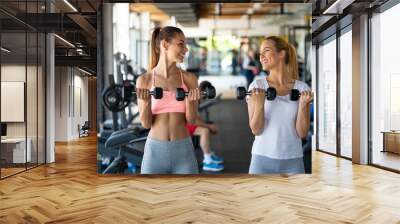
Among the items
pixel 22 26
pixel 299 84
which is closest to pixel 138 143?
pixel 299 84

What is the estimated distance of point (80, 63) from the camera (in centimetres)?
632

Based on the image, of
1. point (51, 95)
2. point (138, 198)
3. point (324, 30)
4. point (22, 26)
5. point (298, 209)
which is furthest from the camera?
point (324, 30)

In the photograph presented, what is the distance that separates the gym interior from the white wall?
27 millimetres

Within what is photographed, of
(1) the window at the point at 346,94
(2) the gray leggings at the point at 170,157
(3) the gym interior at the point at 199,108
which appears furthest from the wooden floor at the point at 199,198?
(1) the window at the point at 346,94

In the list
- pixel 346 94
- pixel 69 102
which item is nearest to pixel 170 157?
pixel 69 102

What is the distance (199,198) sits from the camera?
428cm

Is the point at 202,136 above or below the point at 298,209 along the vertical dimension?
above

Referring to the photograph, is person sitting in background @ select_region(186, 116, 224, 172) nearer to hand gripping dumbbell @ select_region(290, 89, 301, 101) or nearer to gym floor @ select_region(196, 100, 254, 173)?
gym floor @ select_region(196, 100, 254, 173)

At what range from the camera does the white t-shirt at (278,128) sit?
192 inches

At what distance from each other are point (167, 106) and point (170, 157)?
0.57 metres

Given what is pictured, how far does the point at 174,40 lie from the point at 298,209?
2.22 meters

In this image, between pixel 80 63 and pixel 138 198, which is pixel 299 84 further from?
pixel 80 63

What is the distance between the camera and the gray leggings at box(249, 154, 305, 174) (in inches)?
193

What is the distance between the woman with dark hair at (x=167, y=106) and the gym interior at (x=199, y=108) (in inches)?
5.0
